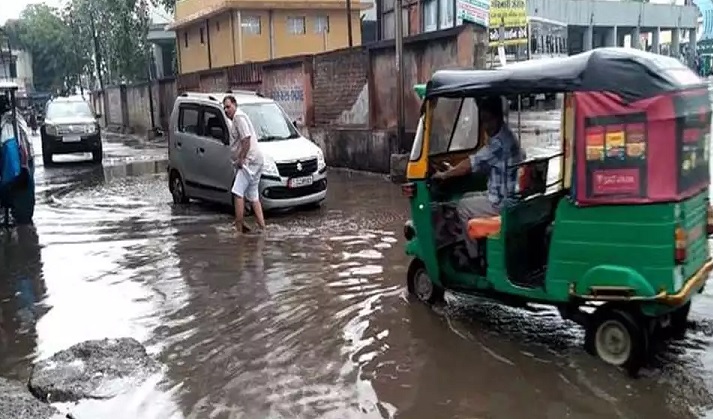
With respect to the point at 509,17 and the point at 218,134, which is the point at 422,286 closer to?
the point at 218,134

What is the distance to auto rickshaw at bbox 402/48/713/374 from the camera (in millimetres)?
4816

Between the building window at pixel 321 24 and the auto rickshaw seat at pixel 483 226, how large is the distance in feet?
95.0

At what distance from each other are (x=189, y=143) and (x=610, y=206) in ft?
30.6

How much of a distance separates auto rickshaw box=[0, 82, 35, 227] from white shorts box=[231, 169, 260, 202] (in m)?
3.31

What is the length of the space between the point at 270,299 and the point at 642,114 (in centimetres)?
388

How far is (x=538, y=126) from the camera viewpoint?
1025cm

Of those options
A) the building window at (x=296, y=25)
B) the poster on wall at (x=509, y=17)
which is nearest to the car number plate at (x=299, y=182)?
the poster on wall at (x=509, y=17)

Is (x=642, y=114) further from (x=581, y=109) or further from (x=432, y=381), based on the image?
(x=432, y=381)

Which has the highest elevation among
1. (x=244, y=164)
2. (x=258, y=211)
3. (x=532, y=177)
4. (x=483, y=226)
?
(x=532, y=177)

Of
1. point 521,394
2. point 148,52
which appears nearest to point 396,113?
point 521,394

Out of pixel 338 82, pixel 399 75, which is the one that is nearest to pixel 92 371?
pixel 399 75

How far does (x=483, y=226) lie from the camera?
581cm

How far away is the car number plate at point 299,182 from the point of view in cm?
1166

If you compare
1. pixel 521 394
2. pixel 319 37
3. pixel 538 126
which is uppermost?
pixel 319 37
